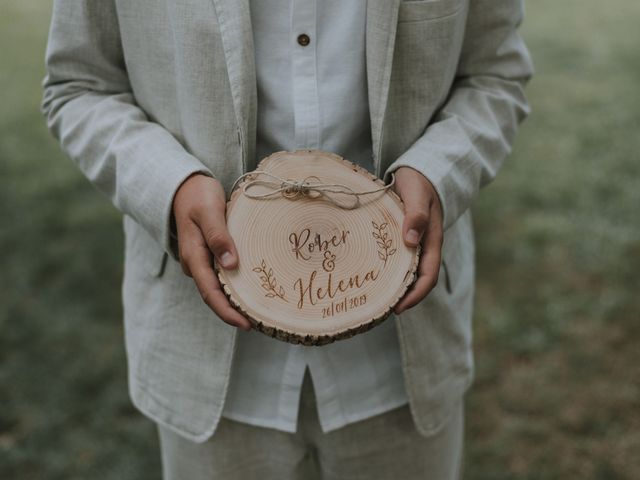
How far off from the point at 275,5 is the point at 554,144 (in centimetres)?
360

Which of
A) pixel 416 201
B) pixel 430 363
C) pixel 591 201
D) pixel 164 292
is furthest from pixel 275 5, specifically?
pixel 591 201

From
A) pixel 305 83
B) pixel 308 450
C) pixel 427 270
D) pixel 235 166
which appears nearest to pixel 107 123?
pixel 235 166

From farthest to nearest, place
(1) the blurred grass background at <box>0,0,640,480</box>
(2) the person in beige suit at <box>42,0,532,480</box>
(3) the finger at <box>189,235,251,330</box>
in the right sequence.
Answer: (1) the blurred grass background at <box>0,0,640,480</box> → (2) the person in beige suit at <box>42,0,532,480</box> → (3) the finger at <box>189,235,251,330</box>

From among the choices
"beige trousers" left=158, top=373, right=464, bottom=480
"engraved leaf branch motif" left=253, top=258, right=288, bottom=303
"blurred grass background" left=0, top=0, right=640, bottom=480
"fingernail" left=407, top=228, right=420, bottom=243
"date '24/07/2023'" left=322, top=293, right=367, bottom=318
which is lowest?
"blurred grass background" left=0, top=0, right=640, bottom=480

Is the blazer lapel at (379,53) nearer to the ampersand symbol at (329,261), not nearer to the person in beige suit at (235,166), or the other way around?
the person in beige suit at (235,166)

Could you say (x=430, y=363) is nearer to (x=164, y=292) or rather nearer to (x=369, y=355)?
(x=369, y=355)

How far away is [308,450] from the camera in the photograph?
1.50 metres

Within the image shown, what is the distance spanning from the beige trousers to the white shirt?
0.13 feet

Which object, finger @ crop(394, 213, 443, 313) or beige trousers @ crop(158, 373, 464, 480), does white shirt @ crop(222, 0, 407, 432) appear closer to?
beige trousers @ crop(158, 373, 464, 480)

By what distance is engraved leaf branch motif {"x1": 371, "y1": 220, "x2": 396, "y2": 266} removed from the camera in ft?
3.87

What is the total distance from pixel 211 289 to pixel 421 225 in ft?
1.06

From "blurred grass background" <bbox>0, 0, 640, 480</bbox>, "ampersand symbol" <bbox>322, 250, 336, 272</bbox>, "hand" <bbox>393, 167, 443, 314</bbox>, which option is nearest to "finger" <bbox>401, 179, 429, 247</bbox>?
"hand" <bbox>393, 167, 443, 314</bbox>

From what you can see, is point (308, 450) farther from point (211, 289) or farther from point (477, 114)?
point (477, 114)

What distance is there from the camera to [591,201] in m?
3.94
